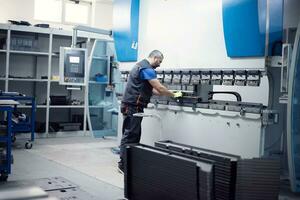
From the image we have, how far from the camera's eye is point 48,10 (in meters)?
8.40

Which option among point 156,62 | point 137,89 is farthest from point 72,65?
point 156,62

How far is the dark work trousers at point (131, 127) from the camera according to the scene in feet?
15.4

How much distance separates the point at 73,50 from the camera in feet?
21.0

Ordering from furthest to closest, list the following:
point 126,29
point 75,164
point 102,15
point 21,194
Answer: point 102,15, point 126,29, point 75,164, point 21,194

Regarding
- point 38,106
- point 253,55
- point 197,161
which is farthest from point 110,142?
point 197,161

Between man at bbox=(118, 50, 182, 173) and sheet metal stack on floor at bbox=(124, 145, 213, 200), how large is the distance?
5.82ft

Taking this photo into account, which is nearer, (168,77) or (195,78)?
(195,78)

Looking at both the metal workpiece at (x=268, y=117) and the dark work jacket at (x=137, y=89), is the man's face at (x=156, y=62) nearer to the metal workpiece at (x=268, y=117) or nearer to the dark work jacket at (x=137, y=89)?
the dark work jacket at (x=137, y=89)

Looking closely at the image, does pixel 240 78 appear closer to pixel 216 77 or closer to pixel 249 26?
pixel 216 77

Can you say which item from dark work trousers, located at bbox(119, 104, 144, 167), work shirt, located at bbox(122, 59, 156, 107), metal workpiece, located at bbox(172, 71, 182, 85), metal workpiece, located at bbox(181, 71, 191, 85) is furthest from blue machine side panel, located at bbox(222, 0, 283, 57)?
dark work trousers, located at bbox(119, 104, 144, 167)

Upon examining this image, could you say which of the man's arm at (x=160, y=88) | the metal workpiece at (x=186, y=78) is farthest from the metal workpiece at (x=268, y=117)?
the man's arm at (x=160, y=88)

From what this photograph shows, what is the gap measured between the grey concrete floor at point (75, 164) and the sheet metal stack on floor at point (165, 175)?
3.13 feet

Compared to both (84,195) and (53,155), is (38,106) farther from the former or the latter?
(84,195)

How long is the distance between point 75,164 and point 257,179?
3.09 meters
